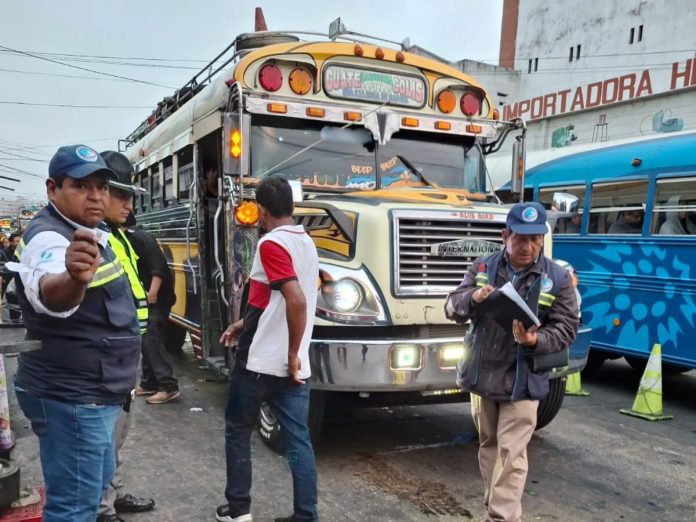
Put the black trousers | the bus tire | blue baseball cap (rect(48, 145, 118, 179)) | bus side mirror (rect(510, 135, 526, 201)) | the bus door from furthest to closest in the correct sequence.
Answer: the bus tire, bus side mirror (rect(510, 135, 526, 201)), the black trousers, the bus door, blue baseball cap (rect(48, 145, 118, 179))

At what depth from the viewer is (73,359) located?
2186 mm

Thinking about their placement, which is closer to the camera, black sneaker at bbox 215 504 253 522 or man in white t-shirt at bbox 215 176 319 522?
man in white t-shirt at bbox 215 176 319 522

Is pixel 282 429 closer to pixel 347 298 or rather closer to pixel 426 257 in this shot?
pixel 347 298

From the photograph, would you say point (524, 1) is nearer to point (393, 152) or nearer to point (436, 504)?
point (393, 152)

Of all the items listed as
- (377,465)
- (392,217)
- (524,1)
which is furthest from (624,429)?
(524,1)

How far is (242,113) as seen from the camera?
14.4ft

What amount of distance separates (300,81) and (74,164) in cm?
299

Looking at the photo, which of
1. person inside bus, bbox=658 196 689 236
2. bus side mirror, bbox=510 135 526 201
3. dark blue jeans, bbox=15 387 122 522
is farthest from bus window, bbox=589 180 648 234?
dark blue jeans, bbox=15 387 122 522

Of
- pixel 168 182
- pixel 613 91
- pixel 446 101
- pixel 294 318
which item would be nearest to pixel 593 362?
pixel 446 101

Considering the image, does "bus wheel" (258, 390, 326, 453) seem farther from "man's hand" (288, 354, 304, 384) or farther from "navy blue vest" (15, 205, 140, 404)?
"navy blue vest" (15, 205, 140, 404)

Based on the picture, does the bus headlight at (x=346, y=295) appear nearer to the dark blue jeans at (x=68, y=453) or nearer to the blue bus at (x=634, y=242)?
the dark blue jeans at (x=68, y=453)

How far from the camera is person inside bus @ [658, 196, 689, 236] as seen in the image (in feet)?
21.0

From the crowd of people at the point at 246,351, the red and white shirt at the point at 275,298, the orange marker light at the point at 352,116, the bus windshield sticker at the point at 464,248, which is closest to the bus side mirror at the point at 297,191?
the orange marker light at the point at 352,116

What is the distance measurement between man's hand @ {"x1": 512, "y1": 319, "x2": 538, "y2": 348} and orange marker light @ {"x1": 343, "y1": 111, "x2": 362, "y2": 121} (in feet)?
8.79
